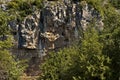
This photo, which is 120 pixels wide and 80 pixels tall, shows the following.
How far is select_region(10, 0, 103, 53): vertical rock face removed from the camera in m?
53.3

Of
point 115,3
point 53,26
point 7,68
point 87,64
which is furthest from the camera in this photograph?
point 115,3

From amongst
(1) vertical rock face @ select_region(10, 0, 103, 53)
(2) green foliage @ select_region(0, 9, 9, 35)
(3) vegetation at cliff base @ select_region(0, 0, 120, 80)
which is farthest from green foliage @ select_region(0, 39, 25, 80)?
(1) vertical rock face @ select_region(10, 0, 103, 53)

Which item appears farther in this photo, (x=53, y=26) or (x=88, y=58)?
(x=53, y=26)

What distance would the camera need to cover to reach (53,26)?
5328 centimetres

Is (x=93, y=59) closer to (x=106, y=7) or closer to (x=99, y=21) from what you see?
(x=99, y=21)

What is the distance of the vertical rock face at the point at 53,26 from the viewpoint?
53312 mm

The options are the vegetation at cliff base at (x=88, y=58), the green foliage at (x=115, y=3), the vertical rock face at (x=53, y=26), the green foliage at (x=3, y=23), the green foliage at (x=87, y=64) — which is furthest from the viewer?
the green foliage at (x=115, y=3)

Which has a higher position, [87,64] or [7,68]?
[7,68]

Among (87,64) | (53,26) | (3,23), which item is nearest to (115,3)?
(53,26)

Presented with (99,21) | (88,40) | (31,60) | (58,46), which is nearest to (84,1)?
(99,21)

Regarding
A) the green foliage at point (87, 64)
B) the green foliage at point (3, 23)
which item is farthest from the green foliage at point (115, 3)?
the green foliage at point (3, 23)

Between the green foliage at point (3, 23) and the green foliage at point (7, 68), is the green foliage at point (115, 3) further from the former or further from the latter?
the green foliage at point (3, 23)

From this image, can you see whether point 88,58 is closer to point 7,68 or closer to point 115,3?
point 7,68

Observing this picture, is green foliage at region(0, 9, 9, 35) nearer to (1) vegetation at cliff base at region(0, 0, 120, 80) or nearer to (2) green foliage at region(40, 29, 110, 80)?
(1) vegetation at cliff base at region(0, 0, 120, 80)
